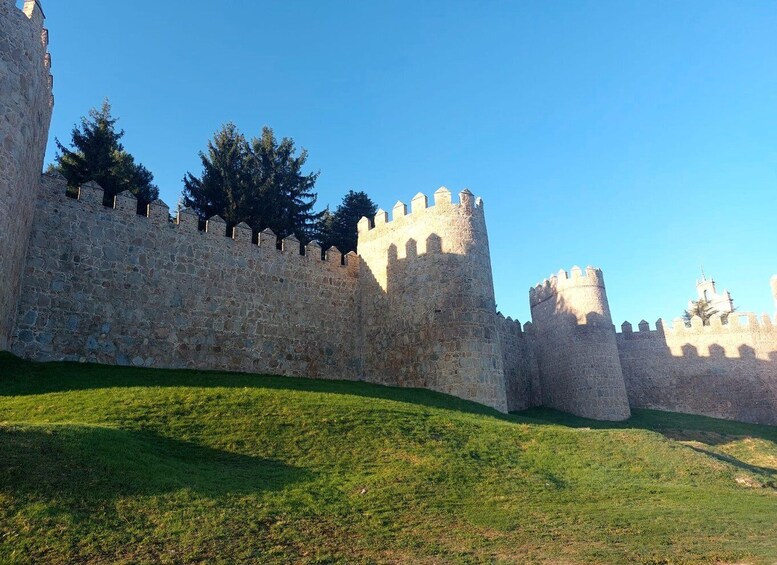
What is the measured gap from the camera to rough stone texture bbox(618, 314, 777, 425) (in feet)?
103

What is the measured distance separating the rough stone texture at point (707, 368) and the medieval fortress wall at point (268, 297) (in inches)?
21.4

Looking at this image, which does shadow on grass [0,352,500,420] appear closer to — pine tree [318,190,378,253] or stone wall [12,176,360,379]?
stone wall [12,176,360,379]

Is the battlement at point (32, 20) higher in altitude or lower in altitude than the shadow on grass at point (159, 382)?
higher

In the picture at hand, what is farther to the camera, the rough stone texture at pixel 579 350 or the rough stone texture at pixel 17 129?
the rough stone texture at pixel 579 350

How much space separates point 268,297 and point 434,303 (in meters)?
6.02

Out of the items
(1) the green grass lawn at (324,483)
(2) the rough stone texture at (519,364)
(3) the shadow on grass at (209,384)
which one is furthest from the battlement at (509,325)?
(1) the green grass lawn at (324,483)

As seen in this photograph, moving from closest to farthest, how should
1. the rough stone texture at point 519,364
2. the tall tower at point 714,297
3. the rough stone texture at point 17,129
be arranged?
the rough stone texture at point 17,129, the rough stone texture at point 519,364, the tall tower at point 714,297

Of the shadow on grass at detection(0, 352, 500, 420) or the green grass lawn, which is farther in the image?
the shadow on grass at detection(0, 352, 500, 420)

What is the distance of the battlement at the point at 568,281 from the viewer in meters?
30.0

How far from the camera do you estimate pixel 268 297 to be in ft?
69.8

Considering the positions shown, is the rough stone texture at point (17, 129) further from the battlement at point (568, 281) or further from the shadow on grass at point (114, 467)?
A: the battlement at point (568, 281)

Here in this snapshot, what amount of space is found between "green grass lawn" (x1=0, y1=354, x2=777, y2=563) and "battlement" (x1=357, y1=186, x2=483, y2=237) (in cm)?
881

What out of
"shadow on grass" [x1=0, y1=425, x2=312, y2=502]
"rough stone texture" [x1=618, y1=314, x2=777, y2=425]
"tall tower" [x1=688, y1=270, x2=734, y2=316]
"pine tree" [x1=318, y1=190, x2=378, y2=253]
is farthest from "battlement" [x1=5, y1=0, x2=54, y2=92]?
"tall tower" [x1=688, y1=270, x2=734, y2=316]

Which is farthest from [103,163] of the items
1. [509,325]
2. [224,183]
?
Answer: [509,325]
